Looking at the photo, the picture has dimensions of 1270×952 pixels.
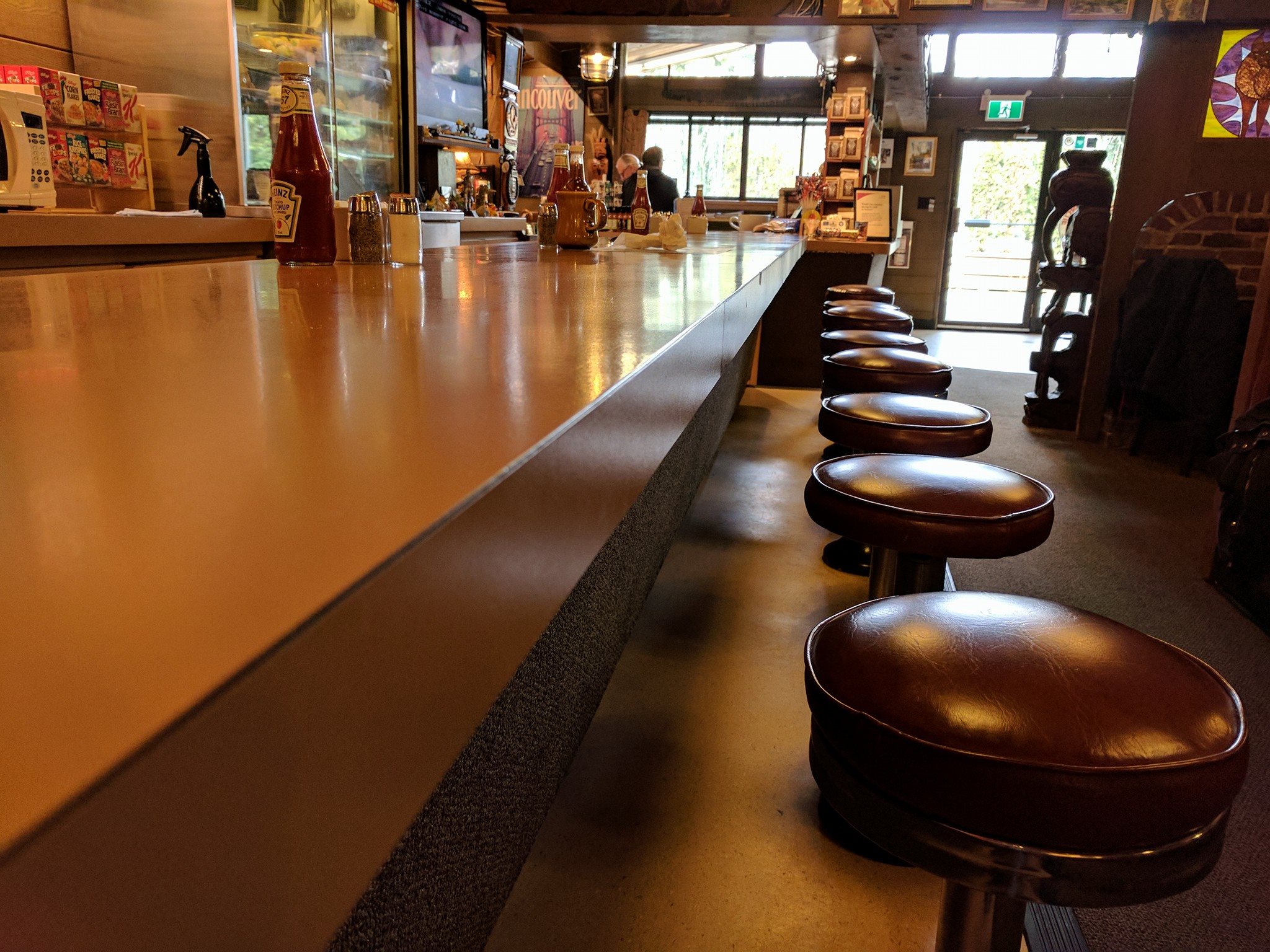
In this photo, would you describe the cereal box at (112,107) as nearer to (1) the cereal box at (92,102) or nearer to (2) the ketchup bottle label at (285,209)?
(1) the cereal box at (92,102)

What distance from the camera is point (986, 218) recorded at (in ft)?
36.2

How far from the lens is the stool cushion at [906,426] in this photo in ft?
5.91

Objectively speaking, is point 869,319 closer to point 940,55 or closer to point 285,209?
point 285,209

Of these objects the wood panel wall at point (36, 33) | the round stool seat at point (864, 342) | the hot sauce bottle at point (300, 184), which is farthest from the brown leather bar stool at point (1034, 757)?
the wood panel wall at point (36, 33)

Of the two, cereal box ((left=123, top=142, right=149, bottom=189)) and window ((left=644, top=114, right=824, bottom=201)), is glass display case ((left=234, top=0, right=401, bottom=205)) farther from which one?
window ((left=644, top=114, right=824, bottom=201))

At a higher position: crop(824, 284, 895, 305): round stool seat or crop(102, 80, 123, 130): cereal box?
crop(102, 80, 123, 130): cereal box

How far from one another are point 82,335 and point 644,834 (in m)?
1.25

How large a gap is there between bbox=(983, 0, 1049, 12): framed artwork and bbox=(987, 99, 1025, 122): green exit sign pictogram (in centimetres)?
565

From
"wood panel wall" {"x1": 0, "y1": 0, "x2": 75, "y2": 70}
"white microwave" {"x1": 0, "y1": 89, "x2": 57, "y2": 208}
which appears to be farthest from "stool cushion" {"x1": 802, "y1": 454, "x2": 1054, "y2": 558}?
"wood panel wall" {"x1": 0, "y1": 0, "x2": 75, "y2": 70}

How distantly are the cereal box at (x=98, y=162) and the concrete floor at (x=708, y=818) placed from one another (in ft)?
9.12

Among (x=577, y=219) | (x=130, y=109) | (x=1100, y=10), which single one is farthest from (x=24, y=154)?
(x=1100, y=10)

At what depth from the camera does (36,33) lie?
404 cm

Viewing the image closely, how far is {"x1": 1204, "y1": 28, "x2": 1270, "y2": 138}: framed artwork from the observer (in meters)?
4.29

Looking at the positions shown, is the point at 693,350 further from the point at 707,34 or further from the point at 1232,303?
the point at 707,34
